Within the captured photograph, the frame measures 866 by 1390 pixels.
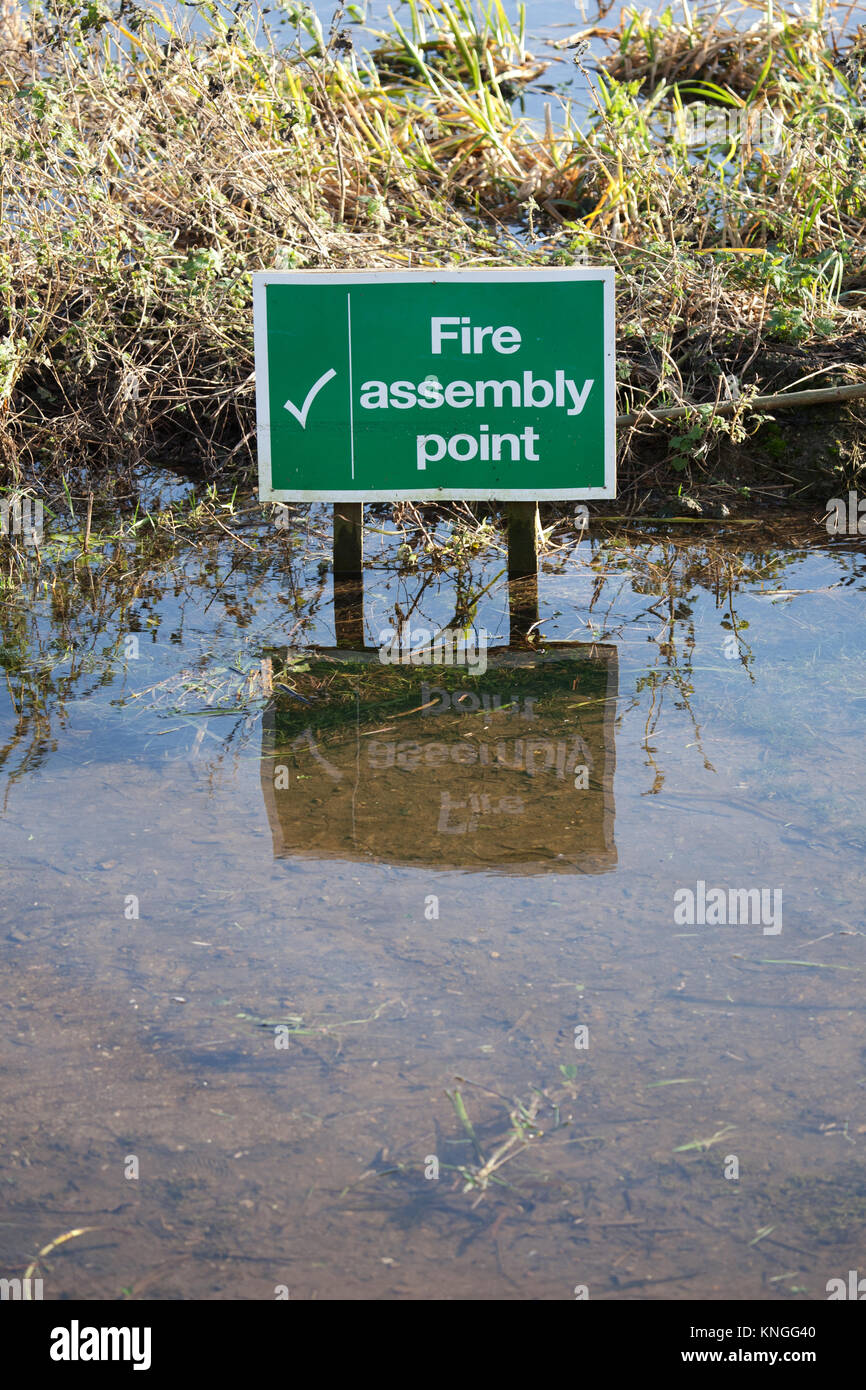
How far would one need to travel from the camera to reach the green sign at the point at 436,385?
4.88 m

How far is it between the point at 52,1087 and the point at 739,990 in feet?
5.05

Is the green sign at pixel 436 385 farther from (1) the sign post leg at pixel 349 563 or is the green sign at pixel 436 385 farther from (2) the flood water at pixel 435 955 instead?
(2) the flood water at pixel 435 955

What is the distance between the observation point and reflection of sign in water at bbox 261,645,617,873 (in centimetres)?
359

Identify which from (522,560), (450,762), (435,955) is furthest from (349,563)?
(435,955)

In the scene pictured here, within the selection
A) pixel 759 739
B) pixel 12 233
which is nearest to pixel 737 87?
pixel 12 233

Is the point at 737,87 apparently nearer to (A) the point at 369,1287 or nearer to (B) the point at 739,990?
(B) the point at 739,990

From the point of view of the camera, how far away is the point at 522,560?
5.18 m

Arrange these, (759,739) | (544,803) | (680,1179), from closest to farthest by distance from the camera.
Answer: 1. (680,1179)
2. (544,803)
3. (759,739)

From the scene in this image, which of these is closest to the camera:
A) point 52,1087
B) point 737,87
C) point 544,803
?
point 52,1087

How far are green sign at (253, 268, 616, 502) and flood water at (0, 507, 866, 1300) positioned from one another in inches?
20.4

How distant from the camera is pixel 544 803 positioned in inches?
148

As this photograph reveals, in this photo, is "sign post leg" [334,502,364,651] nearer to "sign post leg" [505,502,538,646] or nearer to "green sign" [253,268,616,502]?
"green sign" [253,268,616,502]

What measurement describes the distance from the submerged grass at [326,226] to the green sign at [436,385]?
1.08m

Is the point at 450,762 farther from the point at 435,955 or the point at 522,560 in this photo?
the point at 522,560
